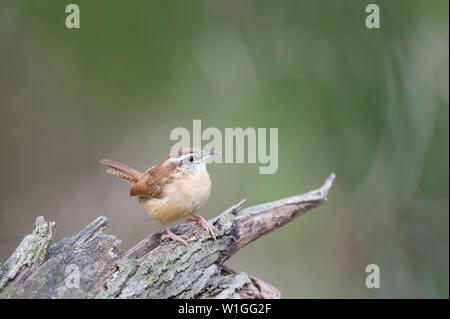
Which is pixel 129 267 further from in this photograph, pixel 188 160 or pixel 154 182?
pixel 188 160

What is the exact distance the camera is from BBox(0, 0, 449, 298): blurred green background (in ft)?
14.1

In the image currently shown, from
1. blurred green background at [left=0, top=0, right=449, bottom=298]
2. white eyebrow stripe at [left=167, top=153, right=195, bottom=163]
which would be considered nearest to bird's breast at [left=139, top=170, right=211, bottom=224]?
white eyebrow stripe at [left=167, top=153, right=195, bottom=163]

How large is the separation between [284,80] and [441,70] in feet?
4.92

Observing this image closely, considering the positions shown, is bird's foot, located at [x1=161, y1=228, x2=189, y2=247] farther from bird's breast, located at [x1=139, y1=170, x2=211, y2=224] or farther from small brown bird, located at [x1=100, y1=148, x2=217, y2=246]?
bird's breast, located at [x1=139, y1=170, x2=211, y2=224]

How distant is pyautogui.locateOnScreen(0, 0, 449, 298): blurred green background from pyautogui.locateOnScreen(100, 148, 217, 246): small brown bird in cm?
Result: 142

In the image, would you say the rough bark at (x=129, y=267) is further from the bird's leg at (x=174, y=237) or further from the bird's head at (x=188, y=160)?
the bird's head at (x=188, y=160)

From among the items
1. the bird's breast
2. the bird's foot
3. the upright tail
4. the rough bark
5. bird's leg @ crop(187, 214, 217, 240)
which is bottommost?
the rough bark

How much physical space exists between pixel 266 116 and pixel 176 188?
5.43ft

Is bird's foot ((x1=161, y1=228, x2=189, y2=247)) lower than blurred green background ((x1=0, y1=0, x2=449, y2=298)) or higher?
lower

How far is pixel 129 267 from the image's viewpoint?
8.74 feet

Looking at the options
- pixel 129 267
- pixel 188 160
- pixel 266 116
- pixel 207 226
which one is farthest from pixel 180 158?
pixel 266 116

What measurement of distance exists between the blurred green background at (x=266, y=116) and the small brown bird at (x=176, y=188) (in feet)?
4.66

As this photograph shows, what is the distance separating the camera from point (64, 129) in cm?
560

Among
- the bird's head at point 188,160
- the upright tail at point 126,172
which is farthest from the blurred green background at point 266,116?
the upright tail at point 126,172
